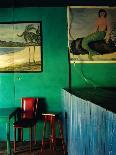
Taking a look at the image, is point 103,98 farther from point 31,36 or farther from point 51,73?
point 31,36

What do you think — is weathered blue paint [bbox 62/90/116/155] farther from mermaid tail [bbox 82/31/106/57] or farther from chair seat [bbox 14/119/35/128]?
mermaid tail [bbox 82/31/106/57]

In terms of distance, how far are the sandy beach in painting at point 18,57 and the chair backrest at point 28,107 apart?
77 centimetres

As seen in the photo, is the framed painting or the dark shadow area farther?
the framed painting

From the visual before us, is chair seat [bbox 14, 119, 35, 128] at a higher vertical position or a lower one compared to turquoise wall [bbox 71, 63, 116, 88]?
lower

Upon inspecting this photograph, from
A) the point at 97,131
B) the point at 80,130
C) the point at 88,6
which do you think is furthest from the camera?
the point at 88,6

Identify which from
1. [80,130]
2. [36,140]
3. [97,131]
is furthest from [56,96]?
[97,131]

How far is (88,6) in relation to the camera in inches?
249

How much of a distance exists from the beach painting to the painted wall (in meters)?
0.10

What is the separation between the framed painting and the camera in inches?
249

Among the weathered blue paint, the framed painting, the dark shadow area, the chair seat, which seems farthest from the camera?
the framed painting

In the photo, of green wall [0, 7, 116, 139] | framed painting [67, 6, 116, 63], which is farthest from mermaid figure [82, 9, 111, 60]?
green wall [0, 7, 116, 139]

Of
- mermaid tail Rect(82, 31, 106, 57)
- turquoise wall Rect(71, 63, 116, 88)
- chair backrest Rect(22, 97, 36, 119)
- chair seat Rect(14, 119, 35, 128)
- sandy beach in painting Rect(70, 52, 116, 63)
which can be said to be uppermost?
mermaid tail Rect(82, 31, 106, 57)

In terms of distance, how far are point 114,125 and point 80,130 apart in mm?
1541

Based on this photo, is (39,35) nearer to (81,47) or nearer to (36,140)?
(81,47)
